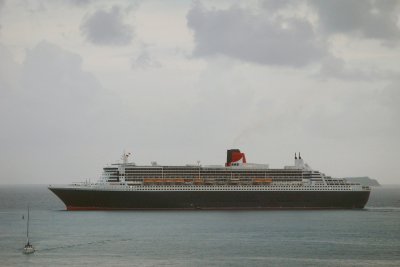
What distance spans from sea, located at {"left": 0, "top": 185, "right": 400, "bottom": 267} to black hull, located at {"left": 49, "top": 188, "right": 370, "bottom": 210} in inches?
106

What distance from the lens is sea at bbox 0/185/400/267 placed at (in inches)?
1864

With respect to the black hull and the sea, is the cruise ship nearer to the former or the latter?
the black hull

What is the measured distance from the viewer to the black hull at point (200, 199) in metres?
Result: 81.9

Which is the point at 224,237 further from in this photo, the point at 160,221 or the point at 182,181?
the point at 182,181

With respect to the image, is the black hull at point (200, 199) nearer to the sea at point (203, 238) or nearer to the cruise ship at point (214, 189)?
the cruise ship at point (214, 189)

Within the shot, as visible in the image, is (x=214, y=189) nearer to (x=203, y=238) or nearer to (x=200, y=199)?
(x=200, y=199)

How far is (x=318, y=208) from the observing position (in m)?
86.8

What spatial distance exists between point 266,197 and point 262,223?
16.0 meters

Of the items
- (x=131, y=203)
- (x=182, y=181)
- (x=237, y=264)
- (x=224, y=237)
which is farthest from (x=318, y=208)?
(x=237, y=264)

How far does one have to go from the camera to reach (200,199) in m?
83.6

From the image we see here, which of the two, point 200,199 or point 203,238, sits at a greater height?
point 200,199

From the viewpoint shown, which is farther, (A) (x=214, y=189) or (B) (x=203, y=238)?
(A) (x=214, y=189)

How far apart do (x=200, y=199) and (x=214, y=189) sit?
2.18 metres

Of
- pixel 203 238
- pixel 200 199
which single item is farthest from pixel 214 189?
pixel 203 238
